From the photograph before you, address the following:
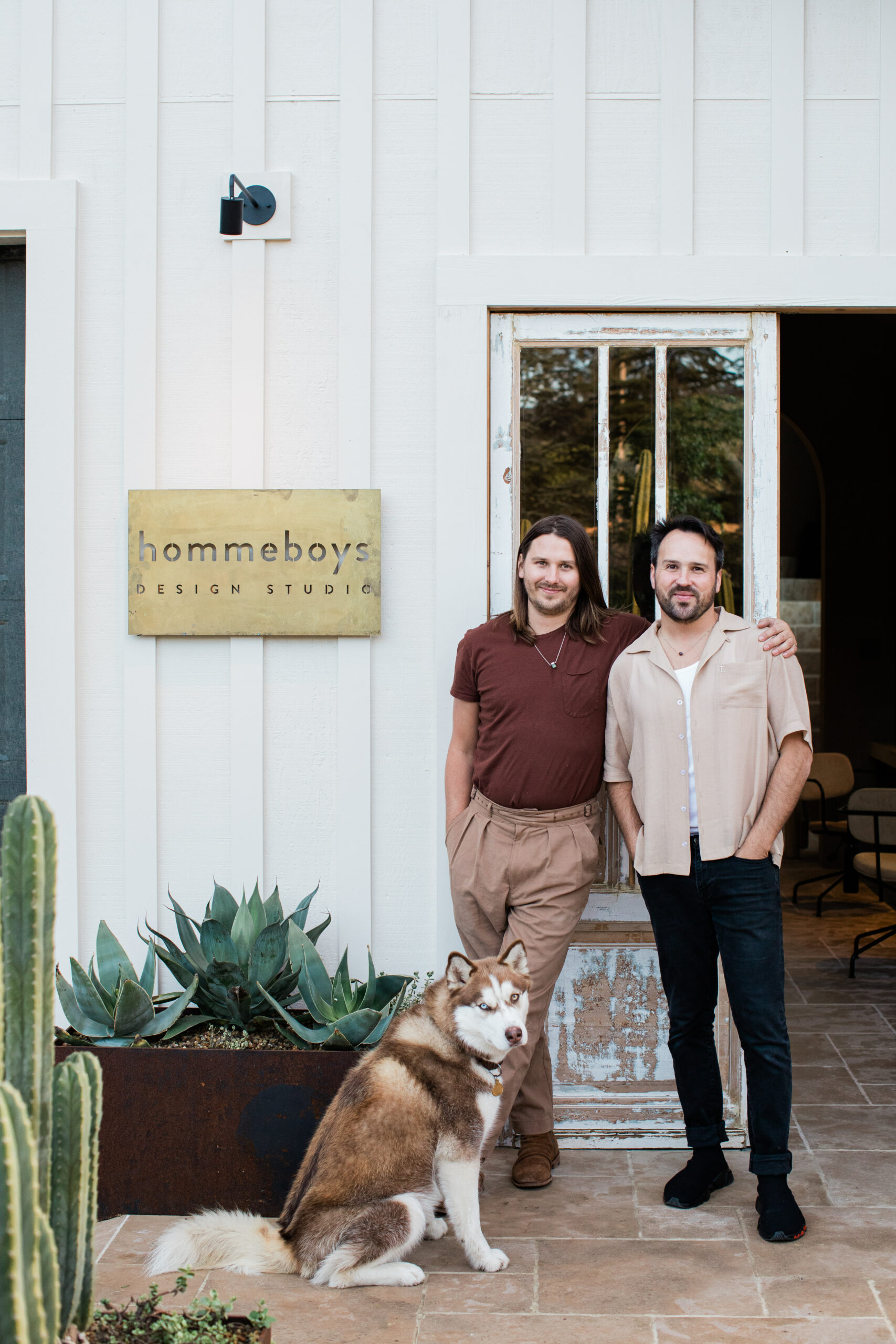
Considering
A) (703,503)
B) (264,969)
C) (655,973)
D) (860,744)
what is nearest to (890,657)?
(860,744)

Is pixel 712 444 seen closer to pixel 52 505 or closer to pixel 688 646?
pixel 688 646

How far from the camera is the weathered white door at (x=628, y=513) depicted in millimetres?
3930

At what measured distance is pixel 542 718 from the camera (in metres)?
3.48

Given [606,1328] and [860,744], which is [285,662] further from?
[860,744]

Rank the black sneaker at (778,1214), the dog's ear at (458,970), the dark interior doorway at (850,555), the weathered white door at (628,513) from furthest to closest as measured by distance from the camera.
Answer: the dark interior doorway at (850,555), the weathered white door at (628,513), the black sneaker at (778,1214), the dog's ear at (458,970)

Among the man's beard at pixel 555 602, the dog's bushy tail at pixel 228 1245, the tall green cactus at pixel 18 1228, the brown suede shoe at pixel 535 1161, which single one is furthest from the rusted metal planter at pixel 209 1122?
the tall green cactus at pixel 18 1228

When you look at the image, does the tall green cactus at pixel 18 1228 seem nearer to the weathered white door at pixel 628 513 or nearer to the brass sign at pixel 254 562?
the brass sign at pixel 254 562

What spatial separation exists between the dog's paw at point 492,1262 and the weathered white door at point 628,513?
0.85m

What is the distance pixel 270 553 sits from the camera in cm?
392

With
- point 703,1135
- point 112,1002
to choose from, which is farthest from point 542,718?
point 112,1002

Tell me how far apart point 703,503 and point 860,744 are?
6.22 metres

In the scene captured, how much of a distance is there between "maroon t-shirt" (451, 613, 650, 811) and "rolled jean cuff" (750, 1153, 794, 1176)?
1.09m

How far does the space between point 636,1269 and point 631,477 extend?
2.42 metres

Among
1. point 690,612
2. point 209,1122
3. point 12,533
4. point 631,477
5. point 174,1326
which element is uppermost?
point 631,477
